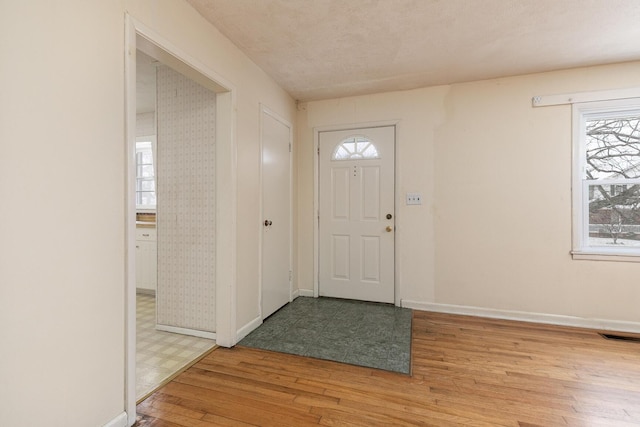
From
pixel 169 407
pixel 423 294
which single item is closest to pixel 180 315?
pixel 169 407

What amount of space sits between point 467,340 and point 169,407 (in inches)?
93.3

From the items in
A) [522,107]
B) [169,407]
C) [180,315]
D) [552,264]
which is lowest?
[169,407]

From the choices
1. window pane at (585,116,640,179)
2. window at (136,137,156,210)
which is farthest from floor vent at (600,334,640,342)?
window at (136,137,156,210)

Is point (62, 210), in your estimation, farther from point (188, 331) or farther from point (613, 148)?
point (613, 148)

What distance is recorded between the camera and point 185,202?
8.96 feet

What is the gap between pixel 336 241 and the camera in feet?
12.4

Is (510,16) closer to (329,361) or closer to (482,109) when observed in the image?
(482,109)

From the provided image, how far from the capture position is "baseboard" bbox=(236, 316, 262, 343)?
2.57 metres

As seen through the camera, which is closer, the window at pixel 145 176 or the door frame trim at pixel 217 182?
the door frame trim at pixel 217 182

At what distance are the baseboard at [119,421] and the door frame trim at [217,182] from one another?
0.08ft

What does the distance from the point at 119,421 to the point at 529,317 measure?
3.58 metres

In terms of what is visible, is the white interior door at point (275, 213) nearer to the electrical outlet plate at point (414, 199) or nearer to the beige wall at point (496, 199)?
the beige wall at point (496, 199)

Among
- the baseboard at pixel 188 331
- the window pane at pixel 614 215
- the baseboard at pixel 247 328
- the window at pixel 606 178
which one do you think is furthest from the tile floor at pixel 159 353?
the window pane at pixel 614 215

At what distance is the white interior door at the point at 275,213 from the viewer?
120 inches
